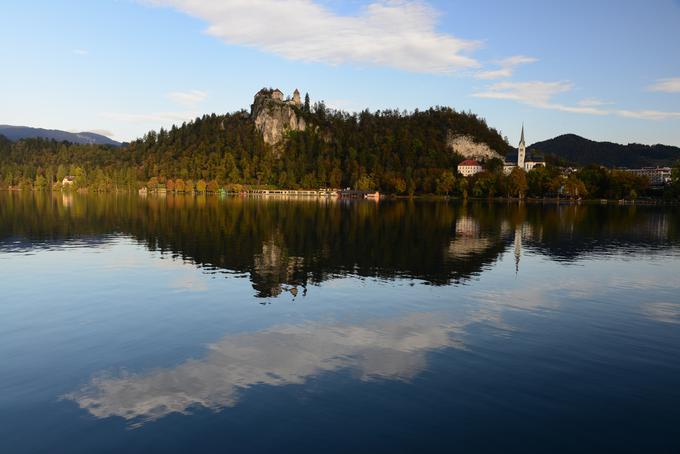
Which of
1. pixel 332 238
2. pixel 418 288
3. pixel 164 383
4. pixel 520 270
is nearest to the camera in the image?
pixel 164 383

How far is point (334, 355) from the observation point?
20422 millimetres

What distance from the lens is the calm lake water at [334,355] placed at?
46.9 feet

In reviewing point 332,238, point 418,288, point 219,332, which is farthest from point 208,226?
point 219,332

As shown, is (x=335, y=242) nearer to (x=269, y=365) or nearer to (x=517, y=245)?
(x=517, y=245)

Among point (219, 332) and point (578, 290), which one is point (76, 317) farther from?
point (578, 290)

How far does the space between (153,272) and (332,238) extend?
2669cm

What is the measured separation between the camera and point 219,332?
23.4 metres

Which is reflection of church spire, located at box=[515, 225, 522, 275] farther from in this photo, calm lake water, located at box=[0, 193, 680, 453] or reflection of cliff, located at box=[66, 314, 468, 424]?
reflection of cliff, located at box=[66, 314, 468, 424]

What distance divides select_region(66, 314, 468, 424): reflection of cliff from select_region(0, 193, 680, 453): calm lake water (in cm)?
9

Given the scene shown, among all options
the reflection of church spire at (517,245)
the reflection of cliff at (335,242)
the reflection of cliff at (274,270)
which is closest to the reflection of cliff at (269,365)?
the reflection of cliff at (274,270)

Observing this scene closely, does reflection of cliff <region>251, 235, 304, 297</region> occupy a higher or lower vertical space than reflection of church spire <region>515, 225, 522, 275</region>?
lower

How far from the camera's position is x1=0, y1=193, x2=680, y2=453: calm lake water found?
46.9 feet

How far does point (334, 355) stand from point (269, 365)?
2825 mm

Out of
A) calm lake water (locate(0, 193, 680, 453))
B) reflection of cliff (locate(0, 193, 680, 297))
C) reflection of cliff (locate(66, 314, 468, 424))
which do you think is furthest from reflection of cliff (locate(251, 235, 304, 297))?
reflection of cliff (locate(66, 314, 468, 424))
